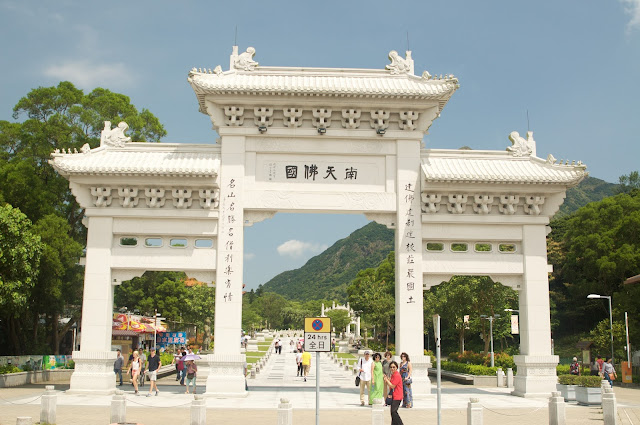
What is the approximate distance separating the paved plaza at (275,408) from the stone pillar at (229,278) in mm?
711

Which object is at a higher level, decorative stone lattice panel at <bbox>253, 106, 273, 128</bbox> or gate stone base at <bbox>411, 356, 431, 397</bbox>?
decorative stone lattice panel at <bbox>253, 106, 273, 128</bbox>

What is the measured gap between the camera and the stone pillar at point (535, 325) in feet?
63.1

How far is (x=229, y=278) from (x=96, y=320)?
4.37m

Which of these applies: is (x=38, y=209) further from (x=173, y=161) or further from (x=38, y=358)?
(x=173, y=161)

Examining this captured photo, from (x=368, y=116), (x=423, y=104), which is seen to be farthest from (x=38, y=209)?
(x=423, y=104)

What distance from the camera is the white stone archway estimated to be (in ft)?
63.0

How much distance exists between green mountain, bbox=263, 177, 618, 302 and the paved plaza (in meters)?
122

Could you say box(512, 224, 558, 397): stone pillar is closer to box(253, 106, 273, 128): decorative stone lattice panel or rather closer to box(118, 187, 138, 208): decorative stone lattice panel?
box(253, 106, 273, 128): decorative stone lattice panel

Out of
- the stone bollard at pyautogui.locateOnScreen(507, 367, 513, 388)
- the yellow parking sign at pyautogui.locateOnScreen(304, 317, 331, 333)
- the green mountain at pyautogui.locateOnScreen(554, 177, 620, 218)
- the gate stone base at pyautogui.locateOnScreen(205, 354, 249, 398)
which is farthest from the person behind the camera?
the green mountain at pyautogui.locateOnScreen(554, 177, 620, 218)

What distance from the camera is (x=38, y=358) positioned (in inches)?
985

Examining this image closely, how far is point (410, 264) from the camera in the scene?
19578 mm

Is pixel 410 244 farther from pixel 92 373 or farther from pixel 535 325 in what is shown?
pixel 92 373

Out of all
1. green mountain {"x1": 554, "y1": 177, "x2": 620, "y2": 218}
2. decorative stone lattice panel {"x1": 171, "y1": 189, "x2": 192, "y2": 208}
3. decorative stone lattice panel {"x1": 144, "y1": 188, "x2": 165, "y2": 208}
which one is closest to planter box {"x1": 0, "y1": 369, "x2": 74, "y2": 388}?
decorative stone lattice panel {"x1": 144, "y1": 188, "x2": 165, "y2": 208}

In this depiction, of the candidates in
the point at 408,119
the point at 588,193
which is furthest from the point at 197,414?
the point at 588,193
